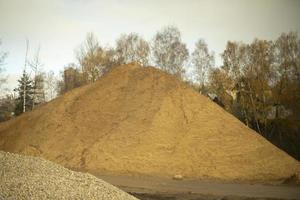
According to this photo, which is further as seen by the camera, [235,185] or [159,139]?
[159,139]

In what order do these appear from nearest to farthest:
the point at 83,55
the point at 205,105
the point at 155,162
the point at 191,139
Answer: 1. the point at 155,162
2. the point at 191,139
3. the point at 205,105
4. the point at 83,55

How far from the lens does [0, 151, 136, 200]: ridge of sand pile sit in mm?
10969

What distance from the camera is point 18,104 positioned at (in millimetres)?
49125

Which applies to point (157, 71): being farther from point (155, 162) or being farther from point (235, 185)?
point (235, 185)

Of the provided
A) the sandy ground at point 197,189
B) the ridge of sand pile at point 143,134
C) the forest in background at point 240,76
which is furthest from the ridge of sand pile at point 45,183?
the forest in background at point 240,76

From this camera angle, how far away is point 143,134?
25391 mm

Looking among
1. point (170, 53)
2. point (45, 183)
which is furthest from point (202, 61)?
point (45, 183)

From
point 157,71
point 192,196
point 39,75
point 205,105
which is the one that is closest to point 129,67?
point 157,71

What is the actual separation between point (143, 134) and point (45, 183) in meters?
13.8

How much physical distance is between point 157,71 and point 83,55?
24.3m

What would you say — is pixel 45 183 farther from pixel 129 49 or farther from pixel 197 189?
pixel 129 49

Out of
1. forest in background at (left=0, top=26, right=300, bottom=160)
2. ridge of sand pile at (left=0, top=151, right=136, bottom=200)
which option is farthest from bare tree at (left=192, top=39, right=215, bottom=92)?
ridge of sand pile at (left=0, top=151, right=136, bottom=200)

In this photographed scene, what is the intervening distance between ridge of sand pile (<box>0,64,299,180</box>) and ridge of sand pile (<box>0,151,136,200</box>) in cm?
947

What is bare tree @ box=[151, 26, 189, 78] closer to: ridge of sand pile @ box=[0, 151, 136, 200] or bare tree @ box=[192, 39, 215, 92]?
bare tree @ box=[192, 39, 215, 92]
